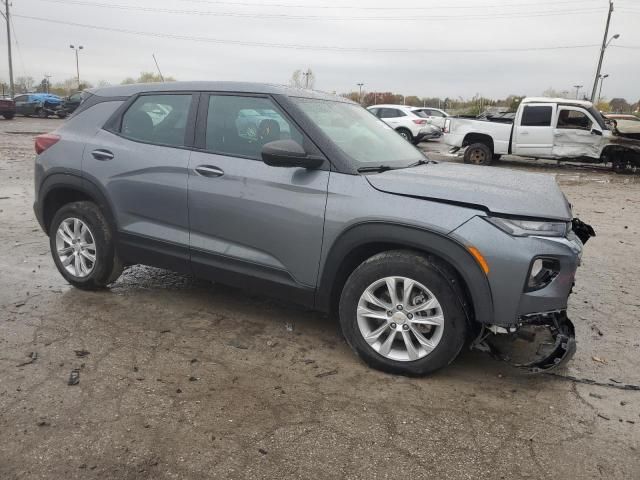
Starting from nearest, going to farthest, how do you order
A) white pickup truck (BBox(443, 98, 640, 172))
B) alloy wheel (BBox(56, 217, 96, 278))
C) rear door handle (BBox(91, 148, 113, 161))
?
rear door handle (BBox(91, 148, 113, 161)), alloy wheel (BBox(56, 217, 96, 278)), white pickup truck (BBox(443, 98, 640, 172))

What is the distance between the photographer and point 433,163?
166 inches

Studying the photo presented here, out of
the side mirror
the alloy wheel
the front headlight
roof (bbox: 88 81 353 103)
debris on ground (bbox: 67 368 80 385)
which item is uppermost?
roof (bbox: 88 81 353 103)

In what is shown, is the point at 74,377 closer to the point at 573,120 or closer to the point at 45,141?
the point at 45,141

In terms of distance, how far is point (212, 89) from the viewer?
4.00m

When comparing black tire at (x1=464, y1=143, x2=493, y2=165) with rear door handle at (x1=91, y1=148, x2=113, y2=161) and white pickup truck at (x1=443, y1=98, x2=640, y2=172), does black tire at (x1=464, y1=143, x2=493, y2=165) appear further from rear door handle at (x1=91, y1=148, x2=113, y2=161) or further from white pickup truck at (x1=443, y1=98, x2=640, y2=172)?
rear door handle at (x1=91, y1=148, x2=113, y2=161)

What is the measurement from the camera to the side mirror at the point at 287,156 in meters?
3.32

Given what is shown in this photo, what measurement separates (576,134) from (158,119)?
43.4ft

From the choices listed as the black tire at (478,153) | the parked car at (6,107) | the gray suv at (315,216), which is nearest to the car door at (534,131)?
the black tire at (478,153)

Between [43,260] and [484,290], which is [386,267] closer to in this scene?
[484,290]

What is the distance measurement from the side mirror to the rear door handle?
155 cm

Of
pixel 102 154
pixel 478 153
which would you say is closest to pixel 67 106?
pixel 478 153

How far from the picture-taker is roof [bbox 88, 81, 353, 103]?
3.86 metres

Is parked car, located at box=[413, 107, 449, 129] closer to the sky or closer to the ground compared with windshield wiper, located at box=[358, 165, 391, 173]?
closer to the sky

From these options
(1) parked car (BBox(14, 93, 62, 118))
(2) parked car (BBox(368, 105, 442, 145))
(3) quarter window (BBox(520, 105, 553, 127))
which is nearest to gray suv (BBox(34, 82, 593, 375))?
(3) quarter window (BBox(520, 105, 553, 127))
